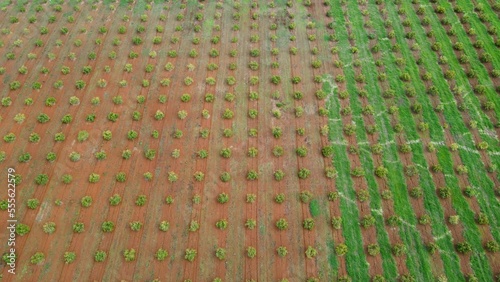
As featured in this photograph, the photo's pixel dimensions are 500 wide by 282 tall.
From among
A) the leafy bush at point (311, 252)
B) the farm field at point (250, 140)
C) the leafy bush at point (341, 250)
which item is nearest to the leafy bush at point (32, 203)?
the farm field at point (250, 140)

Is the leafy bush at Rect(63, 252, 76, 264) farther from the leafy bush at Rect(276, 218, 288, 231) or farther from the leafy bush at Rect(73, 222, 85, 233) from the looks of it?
the leafy bush at Rect(276, 218, 288, 231)

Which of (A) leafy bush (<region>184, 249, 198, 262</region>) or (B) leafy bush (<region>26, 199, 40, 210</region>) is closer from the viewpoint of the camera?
(A) leafy bush (<region>184, 249, 198, 262</region>)

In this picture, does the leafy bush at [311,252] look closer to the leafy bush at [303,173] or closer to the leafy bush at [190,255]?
the leafy bush at [303,173]

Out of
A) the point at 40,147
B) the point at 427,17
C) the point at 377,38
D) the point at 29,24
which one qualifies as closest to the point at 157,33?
the point at 29,24

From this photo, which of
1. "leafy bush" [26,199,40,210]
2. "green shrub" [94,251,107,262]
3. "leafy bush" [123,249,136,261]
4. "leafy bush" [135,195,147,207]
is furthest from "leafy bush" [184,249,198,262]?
"leafy bush" [26,199,40,210]

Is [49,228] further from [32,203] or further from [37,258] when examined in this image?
→ [32,203]

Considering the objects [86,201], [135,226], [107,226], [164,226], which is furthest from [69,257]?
[164,226]

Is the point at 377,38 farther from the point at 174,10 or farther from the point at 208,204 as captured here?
the point at 208,204

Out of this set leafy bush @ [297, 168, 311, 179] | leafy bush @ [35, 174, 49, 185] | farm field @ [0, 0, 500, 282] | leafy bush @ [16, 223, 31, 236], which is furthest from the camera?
leafy bush @ [297, 168, 311, 179]
